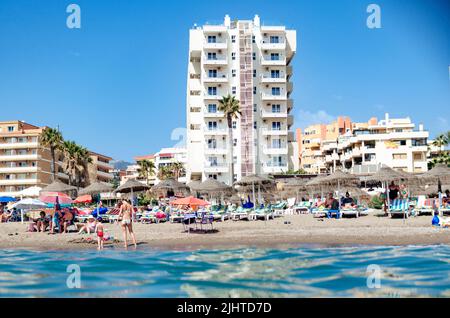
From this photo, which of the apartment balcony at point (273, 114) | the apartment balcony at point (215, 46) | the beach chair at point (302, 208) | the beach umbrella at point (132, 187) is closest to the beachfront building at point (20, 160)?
the apartment balcony at point (215, 46)

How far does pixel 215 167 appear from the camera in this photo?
61.0 m

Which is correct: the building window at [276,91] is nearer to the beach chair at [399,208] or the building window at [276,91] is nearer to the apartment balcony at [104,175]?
the beach chair at [399,208]

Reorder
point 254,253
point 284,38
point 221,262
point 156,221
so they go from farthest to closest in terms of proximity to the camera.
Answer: point 284,38 → point 156,221 → point 254,253 → point 221,262

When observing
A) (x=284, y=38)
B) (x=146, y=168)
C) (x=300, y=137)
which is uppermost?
(x=284, y=38)

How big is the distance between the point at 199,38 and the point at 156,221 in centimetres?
4044

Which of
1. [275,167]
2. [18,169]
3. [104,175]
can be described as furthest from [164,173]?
[104,175]

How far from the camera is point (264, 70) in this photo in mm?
63250

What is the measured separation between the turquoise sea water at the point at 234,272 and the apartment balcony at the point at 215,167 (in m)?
45.4

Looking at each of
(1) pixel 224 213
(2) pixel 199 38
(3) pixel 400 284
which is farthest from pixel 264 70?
(3) pixel 400 284

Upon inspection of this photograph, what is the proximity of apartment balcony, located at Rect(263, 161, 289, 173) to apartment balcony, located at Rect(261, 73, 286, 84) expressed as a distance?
1019 cm

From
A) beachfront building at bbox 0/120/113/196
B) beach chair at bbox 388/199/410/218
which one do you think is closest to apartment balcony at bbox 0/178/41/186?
beachfront building at bbox 0/120/113/196

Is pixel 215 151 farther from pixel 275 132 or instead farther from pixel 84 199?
pixel 84 199

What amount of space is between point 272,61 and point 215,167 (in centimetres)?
1527
